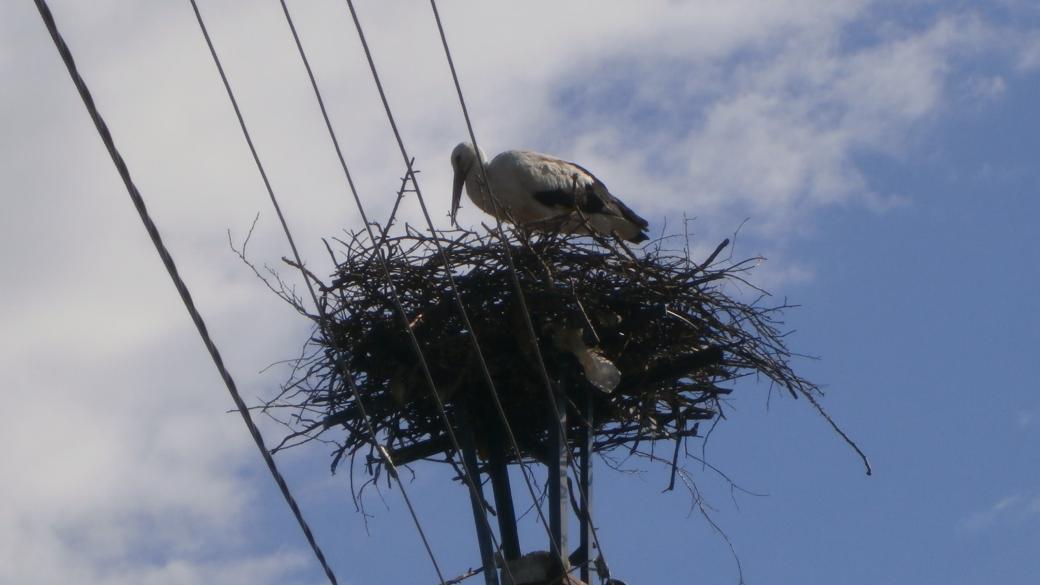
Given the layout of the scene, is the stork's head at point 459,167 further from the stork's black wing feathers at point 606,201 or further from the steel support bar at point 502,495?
the steel support bar at point 502,495

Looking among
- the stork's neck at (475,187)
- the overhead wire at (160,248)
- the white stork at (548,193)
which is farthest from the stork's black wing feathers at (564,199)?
the overhead wire at (160,248)

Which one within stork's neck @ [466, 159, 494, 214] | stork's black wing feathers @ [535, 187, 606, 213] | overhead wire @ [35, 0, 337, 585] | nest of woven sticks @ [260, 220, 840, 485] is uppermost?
stork's neck @ [466, 159, 494, 214]

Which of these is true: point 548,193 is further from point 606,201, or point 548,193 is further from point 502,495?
point 502,495

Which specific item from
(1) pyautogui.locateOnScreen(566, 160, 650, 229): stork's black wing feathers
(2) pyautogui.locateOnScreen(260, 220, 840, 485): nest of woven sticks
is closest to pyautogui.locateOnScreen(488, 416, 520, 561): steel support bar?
(2) pyautogui.locateOnScreen(260, 220, 840, 485): nest of woven sticks

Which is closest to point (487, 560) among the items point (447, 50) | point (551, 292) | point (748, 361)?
point (551, 292)

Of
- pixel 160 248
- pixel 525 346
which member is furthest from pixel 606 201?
pixel 160 248

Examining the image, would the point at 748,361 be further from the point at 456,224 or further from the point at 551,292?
the point at 456,224

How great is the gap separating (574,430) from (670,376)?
1.91 ft

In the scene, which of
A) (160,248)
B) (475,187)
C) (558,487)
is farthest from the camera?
(475,187)

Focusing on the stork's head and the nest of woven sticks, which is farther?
the stork's head

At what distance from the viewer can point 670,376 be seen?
21.0 ft

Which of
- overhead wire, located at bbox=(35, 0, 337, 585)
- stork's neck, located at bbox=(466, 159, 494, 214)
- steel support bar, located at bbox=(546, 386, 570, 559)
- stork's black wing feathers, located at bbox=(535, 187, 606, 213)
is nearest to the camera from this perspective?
overhead wire, located at bbox=(35, 0, 337, 585)

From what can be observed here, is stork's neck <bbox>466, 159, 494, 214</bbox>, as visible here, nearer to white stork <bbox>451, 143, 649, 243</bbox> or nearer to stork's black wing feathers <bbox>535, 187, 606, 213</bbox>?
white stork <bbox>451, 143, 649, 243</bbox>

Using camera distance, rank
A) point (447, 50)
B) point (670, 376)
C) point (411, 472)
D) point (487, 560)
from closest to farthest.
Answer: point (447, 50) < point (487, 560) < point (670, 376) < point (411, 472)
